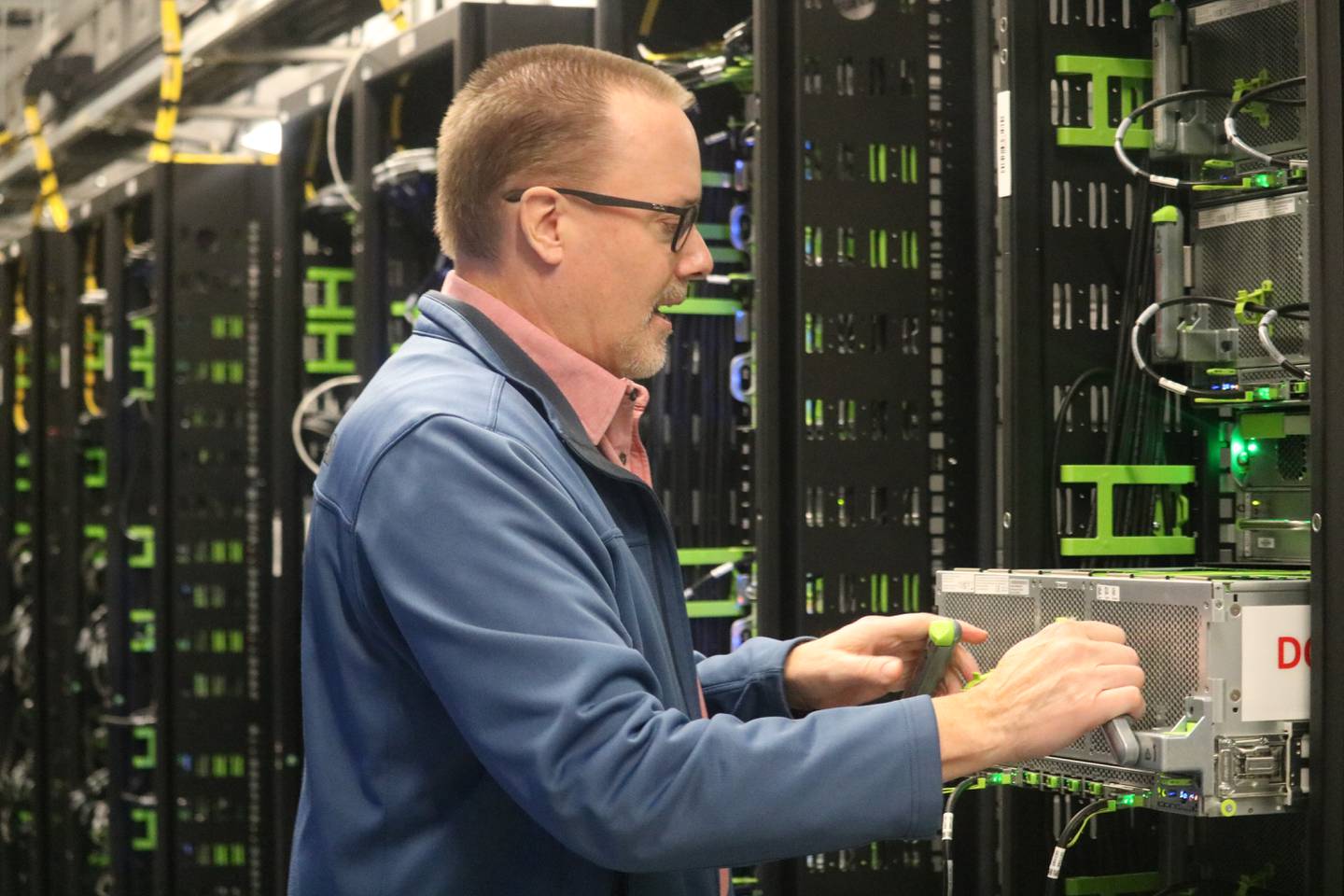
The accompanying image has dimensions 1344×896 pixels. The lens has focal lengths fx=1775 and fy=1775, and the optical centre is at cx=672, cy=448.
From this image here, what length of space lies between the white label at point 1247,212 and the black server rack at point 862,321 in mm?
521

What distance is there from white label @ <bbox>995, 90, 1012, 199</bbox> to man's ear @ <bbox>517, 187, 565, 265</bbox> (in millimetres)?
1105

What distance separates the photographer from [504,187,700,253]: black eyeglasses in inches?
81.7

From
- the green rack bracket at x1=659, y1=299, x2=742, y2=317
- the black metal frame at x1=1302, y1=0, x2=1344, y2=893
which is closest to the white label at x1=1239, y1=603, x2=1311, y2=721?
the black metal frame at x1=1302, y1=0, x2=1344, y2=893

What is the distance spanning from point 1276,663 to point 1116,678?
22.3 inches

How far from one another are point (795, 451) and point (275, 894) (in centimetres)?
301

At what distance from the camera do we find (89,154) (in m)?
7.50

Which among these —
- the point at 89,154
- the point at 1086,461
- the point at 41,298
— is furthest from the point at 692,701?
the point at 89,154

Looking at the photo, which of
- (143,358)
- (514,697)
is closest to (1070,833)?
(514,697)

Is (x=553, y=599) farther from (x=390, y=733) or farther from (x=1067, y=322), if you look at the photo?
(x=1067, y=322)

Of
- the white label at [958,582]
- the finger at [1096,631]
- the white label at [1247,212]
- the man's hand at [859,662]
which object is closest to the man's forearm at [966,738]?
the finger at [1096,631]

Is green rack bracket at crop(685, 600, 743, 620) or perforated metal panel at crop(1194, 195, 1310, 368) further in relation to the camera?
green rack bracket at crop(685, 600, 743, 620)

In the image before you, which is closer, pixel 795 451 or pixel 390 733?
pixel 390 733

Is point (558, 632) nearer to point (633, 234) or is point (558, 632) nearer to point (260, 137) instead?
point (633, 234)

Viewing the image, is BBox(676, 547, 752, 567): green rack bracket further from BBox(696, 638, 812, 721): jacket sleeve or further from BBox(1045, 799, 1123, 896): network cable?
BBox(696, 638, 812, 721): jacket sleeve
